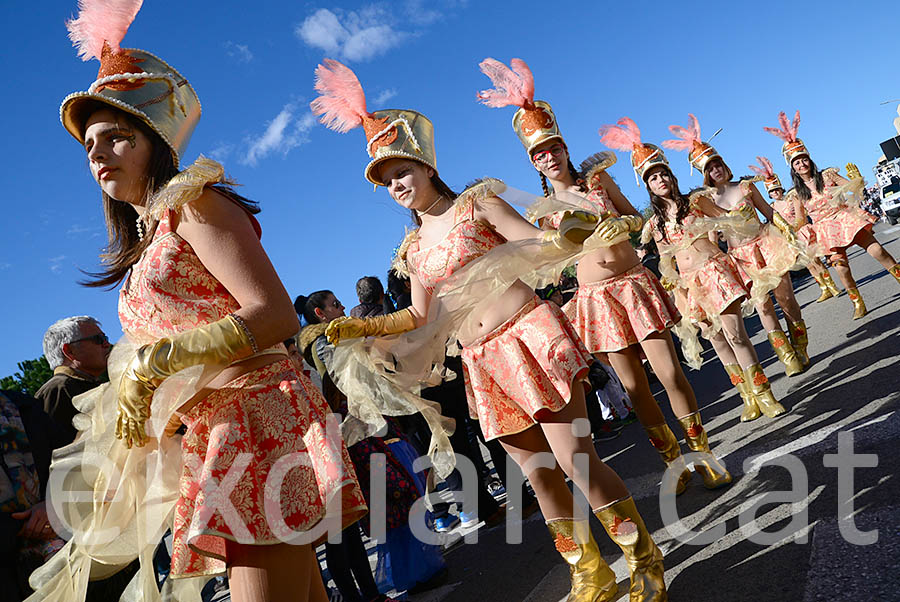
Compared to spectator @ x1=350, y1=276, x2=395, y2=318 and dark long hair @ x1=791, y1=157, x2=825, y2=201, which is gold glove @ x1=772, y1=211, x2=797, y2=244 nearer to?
dark long hair @ x1=791, y1=157, x2=825, y2=201

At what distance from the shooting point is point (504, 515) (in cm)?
512

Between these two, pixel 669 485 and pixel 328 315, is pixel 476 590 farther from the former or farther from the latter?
pixel 328 315

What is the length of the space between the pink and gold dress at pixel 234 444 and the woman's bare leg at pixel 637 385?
2.46 meters

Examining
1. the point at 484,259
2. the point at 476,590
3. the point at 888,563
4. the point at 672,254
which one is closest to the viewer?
the point at 888,563

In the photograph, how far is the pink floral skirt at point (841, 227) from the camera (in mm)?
7926

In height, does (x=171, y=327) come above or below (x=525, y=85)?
below

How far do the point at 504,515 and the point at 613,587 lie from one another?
2.55 meters

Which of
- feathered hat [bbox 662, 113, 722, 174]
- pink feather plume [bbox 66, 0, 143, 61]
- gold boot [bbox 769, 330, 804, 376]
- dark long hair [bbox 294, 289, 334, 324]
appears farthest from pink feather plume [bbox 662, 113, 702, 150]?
pink feather plume [bbox 66, 0, 143, 61]

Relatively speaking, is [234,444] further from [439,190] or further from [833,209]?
[833,209]

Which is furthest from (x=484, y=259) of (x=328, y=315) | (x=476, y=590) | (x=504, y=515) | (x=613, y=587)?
(x=504, y=515)

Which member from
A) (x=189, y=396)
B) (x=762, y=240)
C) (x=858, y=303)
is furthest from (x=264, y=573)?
(x=858, y=303)

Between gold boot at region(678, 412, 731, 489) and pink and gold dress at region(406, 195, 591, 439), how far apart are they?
159cm

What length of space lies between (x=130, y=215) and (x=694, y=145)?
18.0 ft

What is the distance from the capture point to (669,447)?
12.3ft
